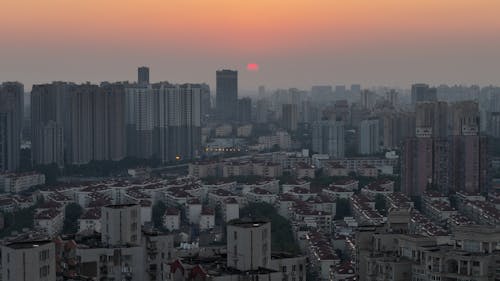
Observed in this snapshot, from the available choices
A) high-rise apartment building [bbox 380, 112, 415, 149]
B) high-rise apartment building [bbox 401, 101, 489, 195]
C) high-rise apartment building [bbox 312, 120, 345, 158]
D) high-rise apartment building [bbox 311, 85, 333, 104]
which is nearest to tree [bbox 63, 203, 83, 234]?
high-rise apartment building [bbox 401, 101, 489, 195]

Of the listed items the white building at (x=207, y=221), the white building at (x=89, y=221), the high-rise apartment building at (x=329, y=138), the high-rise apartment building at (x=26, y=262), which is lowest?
the white building at (x=207, y=221)

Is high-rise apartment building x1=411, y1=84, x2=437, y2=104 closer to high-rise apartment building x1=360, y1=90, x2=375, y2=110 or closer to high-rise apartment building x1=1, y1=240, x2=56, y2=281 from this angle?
high-rise apartment building x1=360, y1=90, x2=375, y2=110

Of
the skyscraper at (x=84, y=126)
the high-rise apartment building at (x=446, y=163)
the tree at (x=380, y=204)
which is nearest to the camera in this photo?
the tree at (x=380, y=204)

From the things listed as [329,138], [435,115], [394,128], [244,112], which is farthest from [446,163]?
[244,112]

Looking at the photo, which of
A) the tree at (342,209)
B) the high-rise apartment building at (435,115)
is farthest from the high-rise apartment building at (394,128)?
the tree at (342,209)

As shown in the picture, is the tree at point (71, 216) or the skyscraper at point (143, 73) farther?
the skyscraper at point (143, 73)

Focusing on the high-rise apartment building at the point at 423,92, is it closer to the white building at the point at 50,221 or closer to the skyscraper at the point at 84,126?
the skyscraper at the point at 84,126

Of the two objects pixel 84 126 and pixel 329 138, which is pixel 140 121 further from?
pixel 329 138

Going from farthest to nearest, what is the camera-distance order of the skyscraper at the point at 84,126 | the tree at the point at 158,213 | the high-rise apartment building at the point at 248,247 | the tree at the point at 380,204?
1. the skyscraper at the point at 84,126
2. the tree at the point at 380,204
3. the tree at the point at 158,213
4. the high-rise apartment building at the point at 248,247
